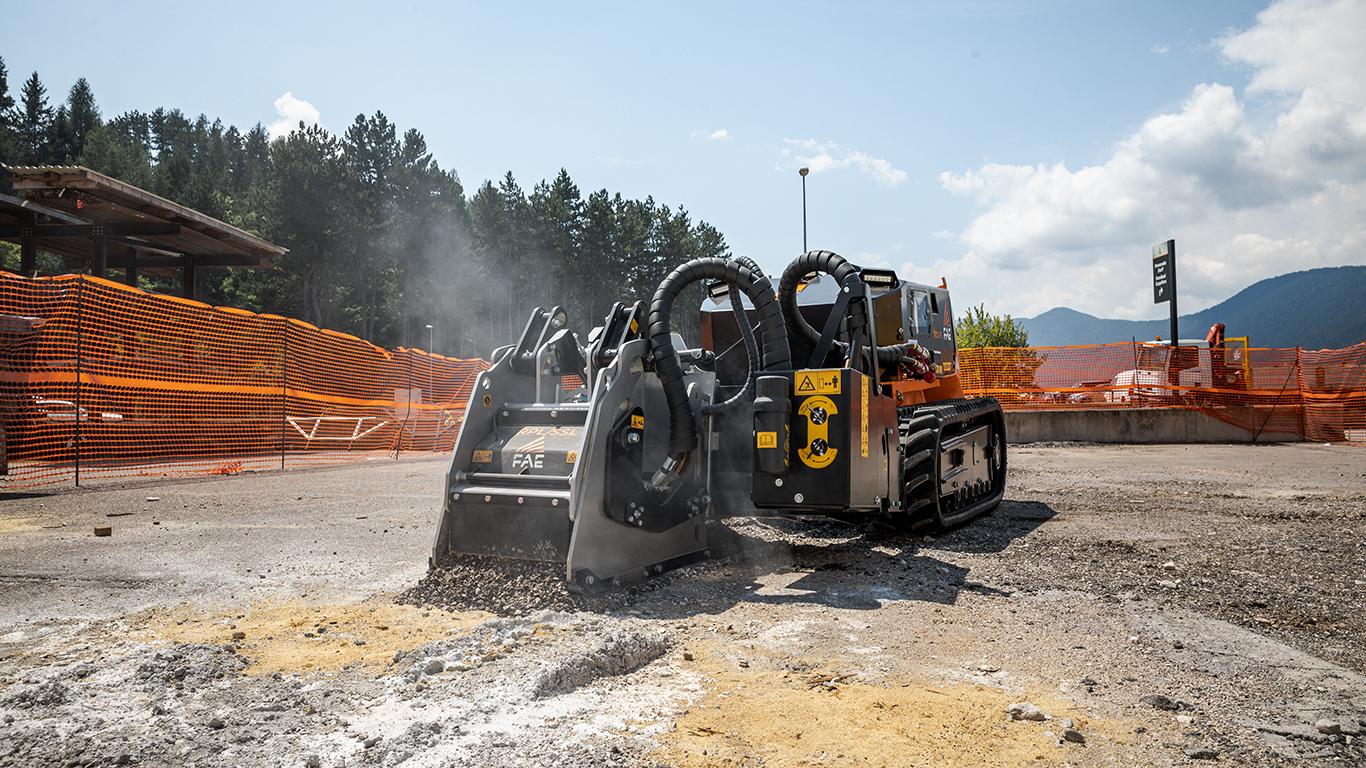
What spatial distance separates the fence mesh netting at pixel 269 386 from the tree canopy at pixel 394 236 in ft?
85.3

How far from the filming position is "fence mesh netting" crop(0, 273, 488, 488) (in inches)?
459

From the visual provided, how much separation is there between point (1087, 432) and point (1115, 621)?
16.3 m

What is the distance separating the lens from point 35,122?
2842 inches

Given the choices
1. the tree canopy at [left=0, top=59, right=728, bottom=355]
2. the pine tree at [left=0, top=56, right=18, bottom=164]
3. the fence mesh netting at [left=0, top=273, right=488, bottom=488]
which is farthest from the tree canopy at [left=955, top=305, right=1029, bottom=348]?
the pine tree at [left=0, top=56, right=18, bottom=164]

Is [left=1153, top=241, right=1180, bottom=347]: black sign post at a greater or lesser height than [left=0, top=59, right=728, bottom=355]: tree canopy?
lesser

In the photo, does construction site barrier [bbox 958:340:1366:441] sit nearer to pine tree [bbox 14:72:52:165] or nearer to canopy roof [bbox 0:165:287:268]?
canopy roof [bbox 0:165:287:268]

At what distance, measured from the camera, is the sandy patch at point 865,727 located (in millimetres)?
2930

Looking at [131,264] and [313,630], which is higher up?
[131,264]

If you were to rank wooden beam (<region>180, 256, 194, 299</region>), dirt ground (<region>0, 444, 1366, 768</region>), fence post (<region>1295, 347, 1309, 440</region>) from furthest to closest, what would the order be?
wooden beam (<region>180, 256, 194, 299</region>) → fence post (<region>1295, 347, 1309, 440</region>) → dirt ground (<region>0, 444, 1366, 768</region>)

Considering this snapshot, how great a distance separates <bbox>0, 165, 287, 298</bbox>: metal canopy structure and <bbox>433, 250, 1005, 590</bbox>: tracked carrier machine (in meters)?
12.4

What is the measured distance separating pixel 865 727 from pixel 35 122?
3534 inches

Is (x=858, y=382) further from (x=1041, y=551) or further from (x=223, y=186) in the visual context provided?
(x=223, y=186)

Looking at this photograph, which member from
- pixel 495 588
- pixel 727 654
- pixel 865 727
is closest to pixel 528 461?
pixel 495 588

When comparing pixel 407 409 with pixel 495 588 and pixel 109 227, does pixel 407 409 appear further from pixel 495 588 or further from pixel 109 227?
pixel 495 588
